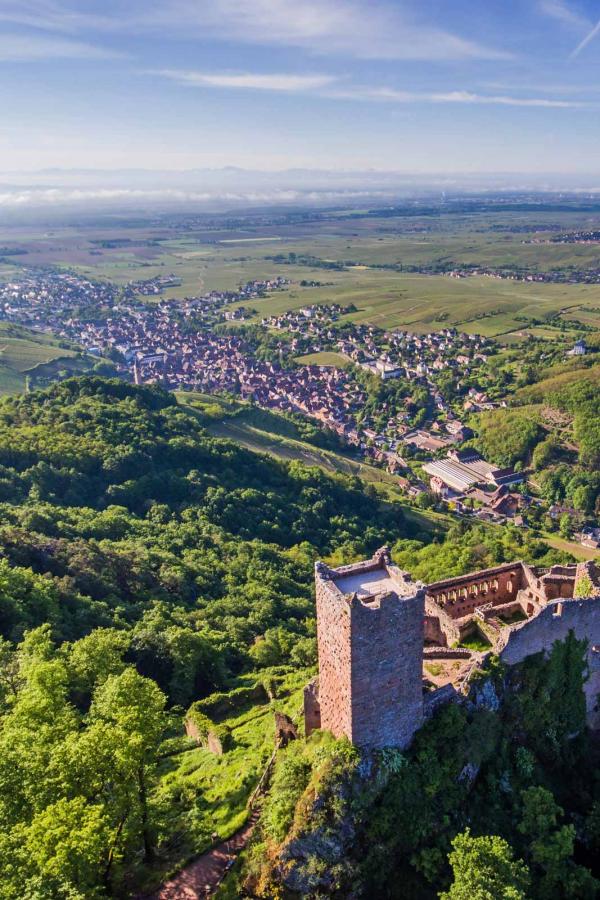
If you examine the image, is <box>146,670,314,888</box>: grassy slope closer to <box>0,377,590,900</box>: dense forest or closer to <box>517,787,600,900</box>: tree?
<box>0,377,590,900</box>: dense forest

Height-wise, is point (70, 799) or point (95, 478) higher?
point (70, 799)

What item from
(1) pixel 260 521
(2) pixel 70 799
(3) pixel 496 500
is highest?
(2) pixel 70 799

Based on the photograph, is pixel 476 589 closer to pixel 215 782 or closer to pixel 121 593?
pixel 215 782

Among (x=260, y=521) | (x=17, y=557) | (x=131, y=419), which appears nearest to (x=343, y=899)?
(x=17, y=557)

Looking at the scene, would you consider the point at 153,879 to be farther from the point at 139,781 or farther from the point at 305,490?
the point at 305,490

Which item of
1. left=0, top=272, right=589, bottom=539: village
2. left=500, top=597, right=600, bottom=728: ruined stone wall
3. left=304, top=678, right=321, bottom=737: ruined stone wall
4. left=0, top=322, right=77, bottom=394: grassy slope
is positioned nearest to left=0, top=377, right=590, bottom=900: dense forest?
left=304, top=678, right=321, bottom=737: ruined stone wall

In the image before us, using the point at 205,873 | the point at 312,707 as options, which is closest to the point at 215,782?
the point at 205,873
